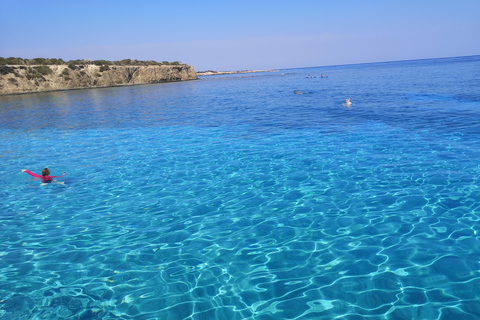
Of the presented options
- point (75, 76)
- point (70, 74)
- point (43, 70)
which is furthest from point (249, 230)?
point (75, 76)

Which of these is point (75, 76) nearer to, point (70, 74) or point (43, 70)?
point (70, 74)

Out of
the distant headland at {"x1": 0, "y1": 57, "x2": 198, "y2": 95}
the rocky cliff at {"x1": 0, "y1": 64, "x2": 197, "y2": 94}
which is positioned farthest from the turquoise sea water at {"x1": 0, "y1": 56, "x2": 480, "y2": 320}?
the distant headland at {"x1": 0, "y1": 57, "x2": 198, "y2": 95}

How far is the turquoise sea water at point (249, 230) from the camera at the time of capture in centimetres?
478

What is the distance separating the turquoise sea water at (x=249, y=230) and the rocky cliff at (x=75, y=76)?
5549cm

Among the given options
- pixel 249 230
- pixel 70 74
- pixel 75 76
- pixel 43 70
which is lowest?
pixel 249 230

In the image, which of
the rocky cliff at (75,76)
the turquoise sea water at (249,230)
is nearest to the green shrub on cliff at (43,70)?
the rocky cliff at (75,76)

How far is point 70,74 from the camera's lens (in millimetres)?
67812

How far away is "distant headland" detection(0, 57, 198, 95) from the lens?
5866cm

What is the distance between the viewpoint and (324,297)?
15.6 ft

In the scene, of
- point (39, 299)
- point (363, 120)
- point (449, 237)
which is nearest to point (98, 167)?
point (39, 299)

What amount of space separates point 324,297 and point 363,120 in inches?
623

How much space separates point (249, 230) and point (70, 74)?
74082 millimetres

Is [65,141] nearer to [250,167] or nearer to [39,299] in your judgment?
[250,167]

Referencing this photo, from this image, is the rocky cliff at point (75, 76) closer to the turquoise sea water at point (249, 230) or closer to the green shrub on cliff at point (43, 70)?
the green shrub on cliff at point (43, 70)
